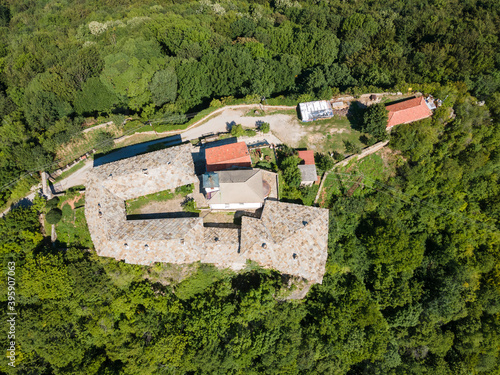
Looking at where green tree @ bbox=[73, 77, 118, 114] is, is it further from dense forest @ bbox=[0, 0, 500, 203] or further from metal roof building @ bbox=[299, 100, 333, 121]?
metal roof building @ bbox=[299, 100, 333, 121]

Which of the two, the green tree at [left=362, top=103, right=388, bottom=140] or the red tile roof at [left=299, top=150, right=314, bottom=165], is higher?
the green tree at [left=362, top=103, right=388, bottom=140]

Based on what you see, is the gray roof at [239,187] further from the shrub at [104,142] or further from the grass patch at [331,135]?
the shrub at [104,142]

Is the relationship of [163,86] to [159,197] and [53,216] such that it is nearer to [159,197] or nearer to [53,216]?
[159,197]

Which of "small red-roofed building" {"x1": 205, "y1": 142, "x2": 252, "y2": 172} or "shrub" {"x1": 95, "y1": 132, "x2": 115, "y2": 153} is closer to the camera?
"small red-roofed building" {"x1": 205, "y1": 142, "x2": 252, "y2": 172}

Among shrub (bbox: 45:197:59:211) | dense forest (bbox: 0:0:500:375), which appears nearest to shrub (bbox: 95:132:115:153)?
dense forest (bbox: 0:0:500:375)

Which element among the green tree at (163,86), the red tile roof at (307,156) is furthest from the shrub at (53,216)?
the red tile roof at (307,156)
